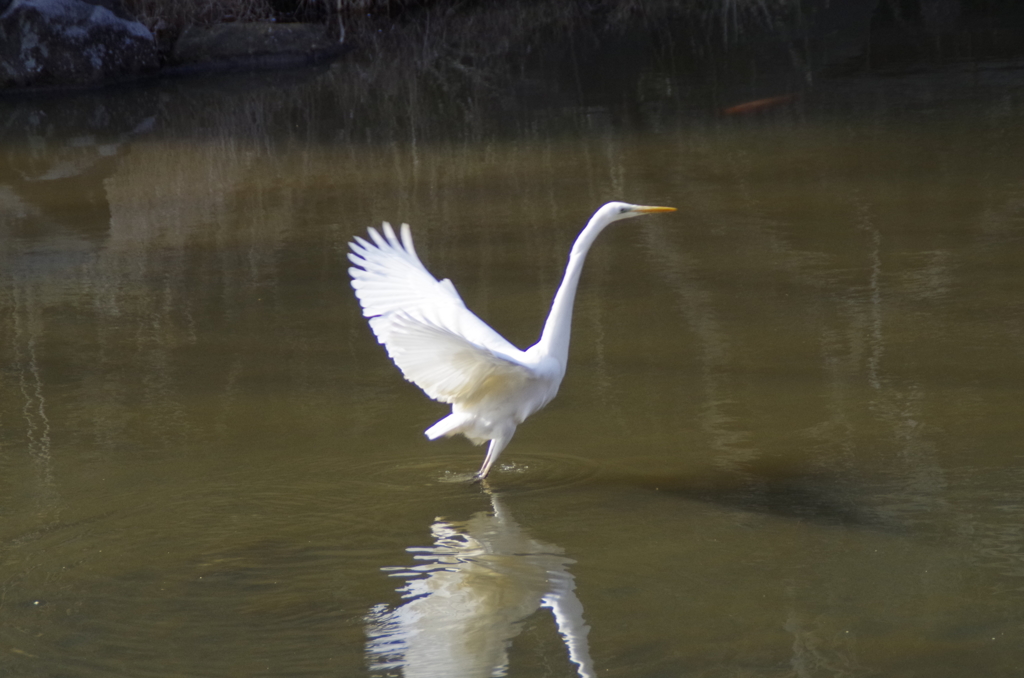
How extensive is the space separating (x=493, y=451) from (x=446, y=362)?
0.47 m

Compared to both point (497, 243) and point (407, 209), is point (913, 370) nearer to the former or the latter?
point (497, 243)

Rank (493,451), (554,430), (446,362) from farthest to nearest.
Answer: (554,430) → (493,451) → (446,362)

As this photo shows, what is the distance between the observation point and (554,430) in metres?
4.58

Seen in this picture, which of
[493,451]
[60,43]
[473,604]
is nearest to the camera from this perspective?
[473,604]

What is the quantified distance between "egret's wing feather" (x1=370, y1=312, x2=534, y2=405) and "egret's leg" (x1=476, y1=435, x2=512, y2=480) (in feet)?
0.60

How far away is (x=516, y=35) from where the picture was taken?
15.0 metres

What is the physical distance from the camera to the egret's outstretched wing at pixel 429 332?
12.3 ft

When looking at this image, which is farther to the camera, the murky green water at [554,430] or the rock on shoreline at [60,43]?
the rock on shoreline at [60,43]

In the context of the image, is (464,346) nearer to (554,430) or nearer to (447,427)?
(447,427)

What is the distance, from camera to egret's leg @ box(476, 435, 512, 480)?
416 centimetres

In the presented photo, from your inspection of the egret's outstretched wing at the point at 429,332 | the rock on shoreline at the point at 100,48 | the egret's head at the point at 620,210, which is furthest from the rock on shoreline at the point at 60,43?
the egret's head at the point at 620,210

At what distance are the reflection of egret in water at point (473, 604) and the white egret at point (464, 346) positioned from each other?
358mm

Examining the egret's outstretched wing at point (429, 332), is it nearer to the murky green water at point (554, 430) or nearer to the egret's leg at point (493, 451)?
the egret's leg at point (493, 451)

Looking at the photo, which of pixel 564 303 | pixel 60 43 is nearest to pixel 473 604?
pixel 564 303
